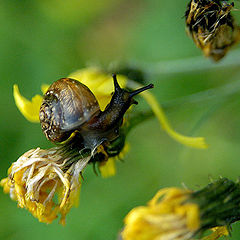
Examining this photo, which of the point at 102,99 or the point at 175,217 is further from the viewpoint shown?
the point at 102,99

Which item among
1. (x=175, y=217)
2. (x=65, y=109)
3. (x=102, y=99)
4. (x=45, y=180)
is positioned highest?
(x=65, y=109)

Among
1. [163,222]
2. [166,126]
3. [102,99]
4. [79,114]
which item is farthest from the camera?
[166,126]

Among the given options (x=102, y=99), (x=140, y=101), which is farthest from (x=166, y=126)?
(x=140, y=101)

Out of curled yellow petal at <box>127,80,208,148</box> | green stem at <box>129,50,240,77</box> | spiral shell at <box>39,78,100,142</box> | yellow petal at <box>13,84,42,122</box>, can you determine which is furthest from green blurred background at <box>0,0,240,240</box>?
spiral shell at <box>39,78,100,142</box>

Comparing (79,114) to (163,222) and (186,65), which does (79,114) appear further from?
(186,65)

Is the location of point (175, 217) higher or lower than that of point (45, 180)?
lower

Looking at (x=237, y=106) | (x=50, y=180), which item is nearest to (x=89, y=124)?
(x=50, y=180)

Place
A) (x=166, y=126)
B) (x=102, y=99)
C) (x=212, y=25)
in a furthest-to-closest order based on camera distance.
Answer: (x=166, y=126) < (x=102, y=99) < (x=212, y=25)
